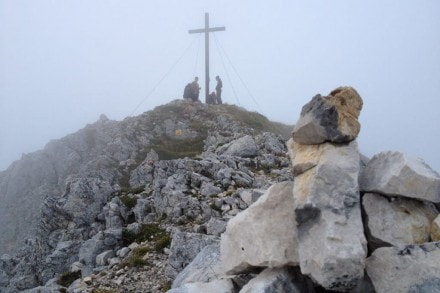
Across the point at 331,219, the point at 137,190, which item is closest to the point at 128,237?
the point at 137,190

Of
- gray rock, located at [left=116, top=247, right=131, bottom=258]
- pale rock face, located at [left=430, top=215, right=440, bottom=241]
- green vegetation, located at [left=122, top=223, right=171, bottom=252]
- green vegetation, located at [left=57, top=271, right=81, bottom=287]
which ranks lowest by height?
green vegetation, located at [left=57, top=271, right=81, bottom=287]

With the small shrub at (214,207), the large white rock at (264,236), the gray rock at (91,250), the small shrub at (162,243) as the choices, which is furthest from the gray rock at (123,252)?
the large white rock at (264,236)

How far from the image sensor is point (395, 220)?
7.68 meters

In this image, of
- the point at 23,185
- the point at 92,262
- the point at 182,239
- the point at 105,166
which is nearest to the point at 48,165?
the point at 23,185

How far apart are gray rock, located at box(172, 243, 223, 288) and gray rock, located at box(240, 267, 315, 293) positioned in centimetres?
215

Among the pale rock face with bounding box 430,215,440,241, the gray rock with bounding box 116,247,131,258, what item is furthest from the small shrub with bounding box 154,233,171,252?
the pale rock face with bounding box 430,215,440,241

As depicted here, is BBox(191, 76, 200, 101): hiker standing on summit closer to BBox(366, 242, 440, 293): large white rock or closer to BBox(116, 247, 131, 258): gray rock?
BBox(116, 247, 131, 258): gray rock

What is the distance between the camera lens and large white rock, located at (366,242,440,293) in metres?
6.61

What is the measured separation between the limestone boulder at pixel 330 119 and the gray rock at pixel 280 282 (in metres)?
2.67

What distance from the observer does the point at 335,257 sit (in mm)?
Answer: 6281

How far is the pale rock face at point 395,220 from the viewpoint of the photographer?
7523mm

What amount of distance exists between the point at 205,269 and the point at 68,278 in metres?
8.10

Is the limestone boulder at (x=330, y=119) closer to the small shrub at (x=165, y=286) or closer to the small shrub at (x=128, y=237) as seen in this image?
the small shrub at (x=165, y=286)

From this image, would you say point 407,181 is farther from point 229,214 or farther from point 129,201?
point 129,201
